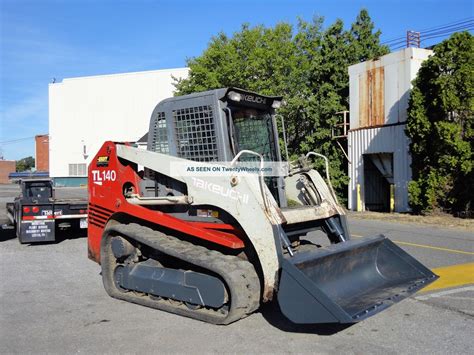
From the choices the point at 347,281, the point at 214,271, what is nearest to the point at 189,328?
the point at 214,271

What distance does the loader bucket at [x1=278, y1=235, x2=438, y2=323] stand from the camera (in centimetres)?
428

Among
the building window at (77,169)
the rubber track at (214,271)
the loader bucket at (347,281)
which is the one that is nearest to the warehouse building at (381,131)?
the loader bucket at (347,281)

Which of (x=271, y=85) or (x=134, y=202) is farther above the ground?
(x=271, y=85)

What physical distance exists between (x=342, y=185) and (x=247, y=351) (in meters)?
17.8

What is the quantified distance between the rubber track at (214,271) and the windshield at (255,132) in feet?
4.48

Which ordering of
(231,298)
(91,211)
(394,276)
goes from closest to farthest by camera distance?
(231,298), (394,276), (91,211)

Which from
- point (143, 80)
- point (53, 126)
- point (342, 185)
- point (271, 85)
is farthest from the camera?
point (53, 126)

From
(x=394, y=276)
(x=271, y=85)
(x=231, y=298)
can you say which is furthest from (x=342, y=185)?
(x=231, y=298)

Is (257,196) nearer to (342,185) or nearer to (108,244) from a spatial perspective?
(108,244)

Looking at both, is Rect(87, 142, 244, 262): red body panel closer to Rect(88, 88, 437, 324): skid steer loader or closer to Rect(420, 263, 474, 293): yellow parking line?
Rect(88, 88, 437, 324): skid steer loader

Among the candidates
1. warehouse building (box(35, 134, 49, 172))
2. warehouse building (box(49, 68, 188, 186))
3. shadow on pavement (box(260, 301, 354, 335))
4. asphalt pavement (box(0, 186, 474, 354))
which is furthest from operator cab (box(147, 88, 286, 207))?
warehouse building (box(35, 134, 49, 172))

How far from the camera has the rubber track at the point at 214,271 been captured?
4.74 m

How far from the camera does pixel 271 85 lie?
23391mm

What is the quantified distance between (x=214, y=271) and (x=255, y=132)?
212 cm
